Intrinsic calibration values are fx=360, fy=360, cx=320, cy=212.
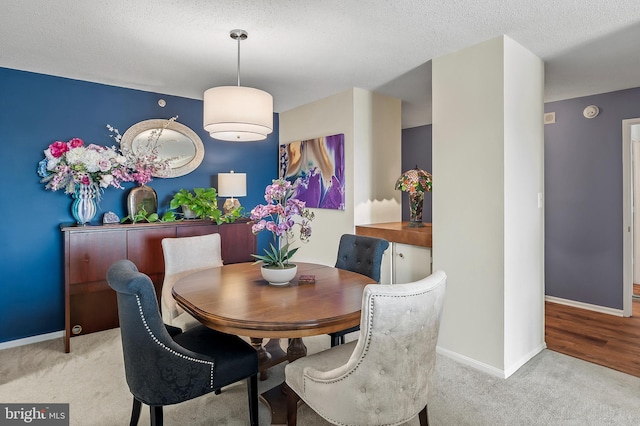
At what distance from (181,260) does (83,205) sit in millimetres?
1184

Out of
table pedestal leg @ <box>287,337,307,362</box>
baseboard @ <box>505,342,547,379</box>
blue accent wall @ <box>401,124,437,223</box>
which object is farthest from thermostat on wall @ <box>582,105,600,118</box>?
table pedestal leg @ <box>287,337,307,362</box>

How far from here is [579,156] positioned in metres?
4.00

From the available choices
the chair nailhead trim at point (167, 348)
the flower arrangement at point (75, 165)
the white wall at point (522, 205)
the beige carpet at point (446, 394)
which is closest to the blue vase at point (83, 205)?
the flower arrangement at point (75, 165)

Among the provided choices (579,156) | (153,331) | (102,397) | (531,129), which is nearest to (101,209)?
(102,397)

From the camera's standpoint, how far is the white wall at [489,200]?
2.53 m

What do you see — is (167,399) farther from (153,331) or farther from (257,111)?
(257,111)

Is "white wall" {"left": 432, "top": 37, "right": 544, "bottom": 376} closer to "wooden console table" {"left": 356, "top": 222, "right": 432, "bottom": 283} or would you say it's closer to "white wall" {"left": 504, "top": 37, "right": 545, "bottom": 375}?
"white wall" {"left": 504, "top": 37, "right": 545, "bottom": 375}

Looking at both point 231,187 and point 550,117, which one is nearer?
point 231,187

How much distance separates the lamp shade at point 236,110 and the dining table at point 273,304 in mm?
963

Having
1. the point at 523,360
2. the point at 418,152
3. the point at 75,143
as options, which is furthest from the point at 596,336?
the point at 75,143

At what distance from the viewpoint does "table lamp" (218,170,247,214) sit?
402 cm

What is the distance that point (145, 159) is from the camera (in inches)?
141

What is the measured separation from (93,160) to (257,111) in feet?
5.79

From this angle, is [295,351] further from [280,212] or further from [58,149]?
[58,149]
